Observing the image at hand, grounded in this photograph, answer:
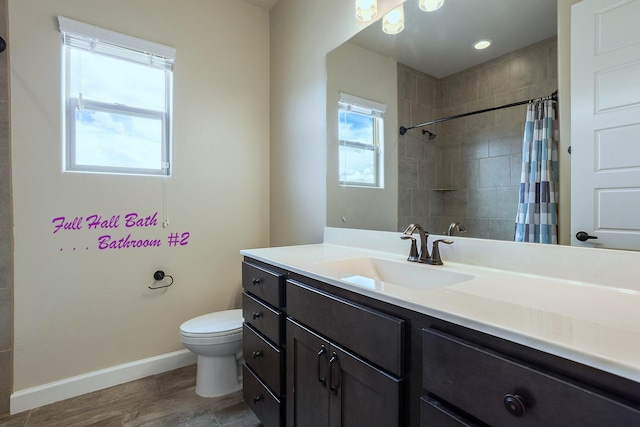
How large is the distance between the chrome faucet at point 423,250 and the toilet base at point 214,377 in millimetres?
1347

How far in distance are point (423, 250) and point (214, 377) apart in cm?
148

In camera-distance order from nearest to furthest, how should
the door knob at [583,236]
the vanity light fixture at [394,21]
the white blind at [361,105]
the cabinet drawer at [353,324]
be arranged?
the cabinet drawer at [353,324] < the door knob at [583,236] < the vanity light fixture at [394,21] < the white blind at [361,105]

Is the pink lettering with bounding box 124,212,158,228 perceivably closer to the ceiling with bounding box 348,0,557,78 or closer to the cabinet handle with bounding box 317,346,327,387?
the cabinet handle with bounding box 317,346,327,387

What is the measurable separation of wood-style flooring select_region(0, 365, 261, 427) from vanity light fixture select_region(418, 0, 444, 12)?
2.23 m

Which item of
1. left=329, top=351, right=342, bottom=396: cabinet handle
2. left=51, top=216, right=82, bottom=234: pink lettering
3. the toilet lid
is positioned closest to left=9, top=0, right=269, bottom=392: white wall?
left=51, top=216, right=82, bottom=234: pink lettering

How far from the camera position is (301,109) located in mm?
2205

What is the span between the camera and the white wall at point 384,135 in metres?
1.61

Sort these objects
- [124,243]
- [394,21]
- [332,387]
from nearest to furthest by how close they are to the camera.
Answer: [332,387] < [394,21] < [124,243]

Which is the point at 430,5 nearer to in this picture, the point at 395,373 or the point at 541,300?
the point at 541,300

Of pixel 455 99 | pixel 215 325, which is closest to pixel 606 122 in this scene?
pixel 455 99

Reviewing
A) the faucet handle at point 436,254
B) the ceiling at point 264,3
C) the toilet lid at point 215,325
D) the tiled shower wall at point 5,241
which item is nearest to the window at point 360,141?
the faucet handle at point 436,254

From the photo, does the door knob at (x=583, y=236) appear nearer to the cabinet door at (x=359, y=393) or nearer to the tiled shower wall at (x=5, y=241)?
the cabinet door at (x=359, y=393)

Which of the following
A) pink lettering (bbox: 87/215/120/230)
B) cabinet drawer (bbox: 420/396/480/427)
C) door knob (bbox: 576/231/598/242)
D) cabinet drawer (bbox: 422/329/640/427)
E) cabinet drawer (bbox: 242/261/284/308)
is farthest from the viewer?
pink lettering (bbox: 87/215/120/230)

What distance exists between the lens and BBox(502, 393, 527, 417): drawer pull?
1.82 ft
